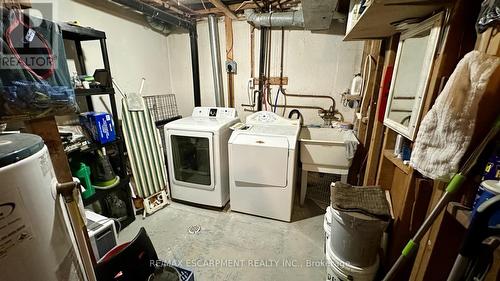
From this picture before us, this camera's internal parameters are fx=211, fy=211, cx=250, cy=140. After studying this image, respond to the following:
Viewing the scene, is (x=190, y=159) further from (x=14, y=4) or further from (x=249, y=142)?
(x=14, y=4)

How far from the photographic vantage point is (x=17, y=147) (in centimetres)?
68

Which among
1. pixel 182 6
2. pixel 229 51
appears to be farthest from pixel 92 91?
pixel 229 51

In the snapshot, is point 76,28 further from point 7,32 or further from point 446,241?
point 446,241

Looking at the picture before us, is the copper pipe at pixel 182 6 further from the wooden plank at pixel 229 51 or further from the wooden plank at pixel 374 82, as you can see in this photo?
the wooden plank at pixel 374 82

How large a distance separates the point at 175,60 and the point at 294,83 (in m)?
1.84

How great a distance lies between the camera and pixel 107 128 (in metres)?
1.91

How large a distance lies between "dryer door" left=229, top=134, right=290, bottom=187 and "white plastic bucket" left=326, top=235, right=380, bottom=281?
854 mm

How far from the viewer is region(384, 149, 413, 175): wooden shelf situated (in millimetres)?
1187

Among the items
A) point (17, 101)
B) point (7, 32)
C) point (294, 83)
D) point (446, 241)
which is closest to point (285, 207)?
point (446, 241)

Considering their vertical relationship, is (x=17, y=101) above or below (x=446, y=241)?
above

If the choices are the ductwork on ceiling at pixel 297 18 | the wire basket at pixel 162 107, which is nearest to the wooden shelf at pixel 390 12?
the ductwork on ceiling at pixel 297 18

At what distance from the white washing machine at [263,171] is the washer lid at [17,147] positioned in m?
1.56

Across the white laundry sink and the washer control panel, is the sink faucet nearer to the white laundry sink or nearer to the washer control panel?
the white laundry sink

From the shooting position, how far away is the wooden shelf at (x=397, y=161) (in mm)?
1187
